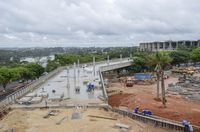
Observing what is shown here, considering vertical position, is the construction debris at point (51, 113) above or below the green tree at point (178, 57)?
below

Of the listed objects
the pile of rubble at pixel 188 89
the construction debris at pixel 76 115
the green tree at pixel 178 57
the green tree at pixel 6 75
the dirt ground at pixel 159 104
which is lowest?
the dirt ground at pixel 159 104

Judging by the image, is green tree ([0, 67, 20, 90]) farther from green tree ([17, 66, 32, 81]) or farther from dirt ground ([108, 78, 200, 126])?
dirt ground ([108, 78, 200, 126])

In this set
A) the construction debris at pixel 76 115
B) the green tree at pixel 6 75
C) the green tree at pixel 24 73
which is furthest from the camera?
the green tree at pixel 24 73

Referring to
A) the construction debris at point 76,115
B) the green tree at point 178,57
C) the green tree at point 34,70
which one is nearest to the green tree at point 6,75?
the green tree at point 34,70

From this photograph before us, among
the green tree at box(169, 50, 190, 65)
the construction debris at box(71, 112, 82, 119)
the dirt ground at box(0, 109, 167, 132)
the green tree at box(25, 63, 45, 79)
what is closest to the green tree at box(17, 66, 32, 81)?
the green tree at box(25, 63, 45, 79)

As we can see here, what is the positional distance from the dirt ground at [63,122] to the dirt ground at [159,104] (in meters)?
7.07

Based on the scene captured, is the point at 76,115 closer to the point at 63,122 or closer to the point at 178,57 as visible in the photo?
the point at 63,122

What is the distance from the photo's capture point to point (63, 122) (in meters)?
28.1

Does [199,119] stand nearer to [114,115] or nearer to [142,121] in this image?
[142,121]

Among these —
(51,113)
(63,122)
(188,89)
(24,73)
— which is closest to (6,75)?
(24,73)

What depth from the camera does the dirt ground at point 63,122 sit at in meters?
26.3

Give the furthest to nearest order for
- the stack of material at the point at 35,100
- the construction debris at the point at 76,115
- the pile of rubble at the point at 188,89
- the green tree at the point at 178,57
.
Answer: the green tree at the point at 178,57 → the pile of rubble at the point at 188,89 → the stack of material at the point at 35,100 → the construction debris at the point at 76,115

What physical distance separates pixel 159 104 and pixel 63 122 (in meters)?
19.7

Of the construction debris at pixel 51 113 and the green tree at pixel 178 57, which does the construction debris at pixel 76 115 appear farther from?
the green tree at pixel 178 57
